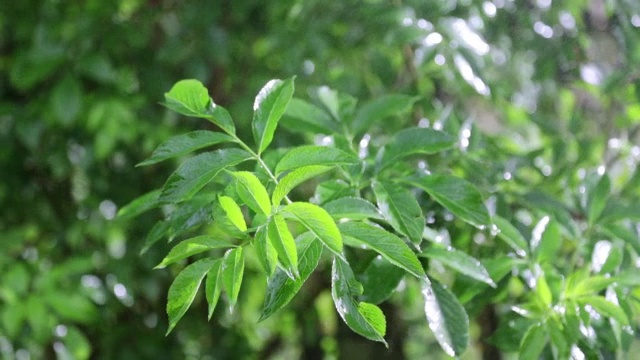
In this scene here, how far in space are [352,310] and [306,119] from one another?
0.25m

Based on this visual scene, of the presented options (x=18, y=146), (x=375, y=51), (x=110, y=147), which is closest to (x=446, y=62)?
(x=375, y=51)

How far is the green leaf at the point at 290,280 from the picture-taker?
1.54 feet

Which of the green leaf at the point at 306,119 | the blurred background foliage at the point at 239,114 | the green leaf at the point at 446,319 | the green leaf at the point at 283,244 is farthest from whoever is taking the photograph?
the blurred background foliage at the point at 239,114

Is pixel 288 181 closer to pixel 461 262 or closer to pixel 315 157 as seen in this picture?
pixel 315 157

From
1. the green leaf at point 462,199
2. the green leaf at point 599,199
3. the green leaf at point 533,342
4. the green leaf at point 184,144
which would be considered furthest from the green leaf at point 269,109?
the green leaf at point 599,199

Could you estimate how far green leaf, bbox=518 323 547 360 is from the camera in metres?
0.60

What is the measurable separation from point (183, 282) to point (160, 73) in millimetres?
903

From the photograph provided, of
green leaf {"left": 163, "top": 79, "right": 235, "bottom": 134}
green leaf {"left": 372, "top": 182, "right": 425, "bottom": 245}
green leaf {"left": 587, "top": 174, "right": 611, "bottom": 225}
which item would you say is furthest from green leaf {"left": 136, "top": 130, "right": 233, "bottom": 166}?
green leaf {"left": 587, "top": 174, "right": 611, "bottom": 225}

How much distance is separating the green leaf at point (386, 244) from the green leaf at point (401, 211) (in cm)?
5

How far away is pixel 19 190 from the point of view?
4.77 feet

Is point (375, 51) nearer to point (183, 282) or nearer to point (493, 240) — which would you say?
point (493, 240)

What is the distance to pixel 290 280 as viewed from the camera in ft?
1.56

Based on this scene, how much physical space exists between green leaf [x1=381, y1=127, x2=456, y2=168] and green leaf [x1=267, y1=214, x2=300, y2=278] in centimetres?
18

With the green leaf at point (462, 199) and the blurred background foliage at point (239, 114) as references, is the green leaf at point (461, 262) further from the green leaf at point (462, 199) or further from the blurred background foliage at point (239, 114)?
the blurred background foliage at point (239, 114)
